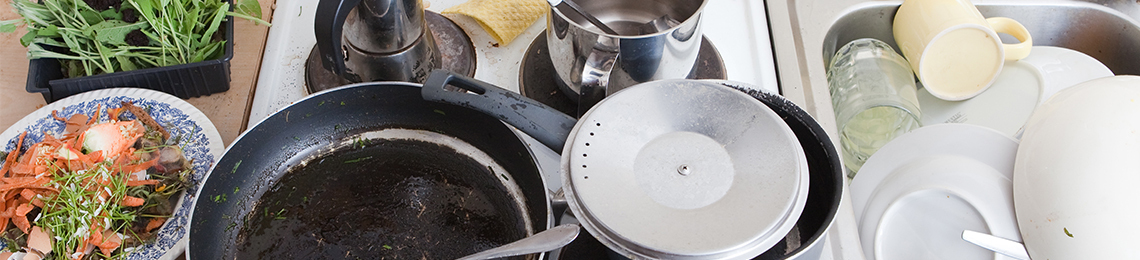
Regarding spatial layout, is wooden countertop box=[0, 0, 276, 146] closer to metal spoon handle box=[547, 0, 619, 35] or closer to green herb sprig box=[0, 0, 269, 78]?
green herb sprig box=[0, 0, 269, 78]

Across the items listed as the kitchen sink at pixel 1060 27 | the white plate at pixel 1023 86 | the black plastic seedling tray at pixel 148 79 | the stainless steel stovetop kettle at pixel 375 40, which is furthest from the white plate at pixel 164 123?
the white plate at pixel 1023 86

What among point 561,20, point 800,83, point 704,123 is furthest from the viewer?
point 800,83

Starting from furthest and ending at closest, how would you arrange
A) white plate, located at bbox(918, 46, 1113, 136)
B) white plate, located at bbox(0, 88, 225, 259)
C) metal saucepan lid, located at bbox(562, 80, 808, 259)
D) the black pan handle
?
white plate, located at bbox(918, 46, 1113, 136) → white plate, located at bbox(0, 88, 225, 259) → the black pan handle → metal saucepan lid, located at bbox(562, 80, 808, 259)

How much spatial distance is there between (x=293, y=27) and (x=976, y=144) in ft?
2.67

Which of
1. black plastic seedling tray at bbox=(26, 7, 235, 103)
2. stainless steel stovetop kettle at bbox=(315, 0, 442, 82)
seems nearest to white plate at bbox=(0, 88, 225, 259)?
black plastic seedling tray at bbox=(26, 7, 235, 103)

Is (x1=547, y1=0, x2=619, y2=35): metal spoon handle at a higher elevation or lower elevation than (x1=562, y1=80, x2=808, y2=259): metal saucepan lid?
higher

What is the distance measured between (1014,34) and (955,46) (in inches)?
4.1

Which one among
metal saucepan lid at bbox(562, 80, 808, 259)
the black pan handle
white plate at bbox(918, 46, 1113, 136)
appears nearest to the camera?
metal saucepan lid at bbox(562, 80, 808, 259)

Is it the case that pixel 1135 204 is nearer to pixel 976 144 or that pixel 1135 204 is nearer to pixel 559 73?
pixel 976 144

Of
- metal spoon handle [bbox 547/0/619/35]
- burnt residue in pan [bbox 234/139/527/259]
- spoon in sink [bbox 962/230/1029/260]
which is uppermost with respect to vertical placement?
metal spoon handle [bbox 547/0/619/35]

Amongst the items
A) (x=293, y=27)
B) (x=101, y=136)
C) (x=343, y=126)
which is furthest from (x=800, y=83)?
(x=101, y=136)

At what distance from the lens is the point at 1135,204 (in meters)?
0.51

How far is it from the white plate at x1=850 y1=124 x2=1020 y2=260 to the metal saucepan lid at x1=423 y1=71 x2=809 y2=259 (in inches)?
9.5

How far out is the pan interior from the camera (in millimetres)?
599
